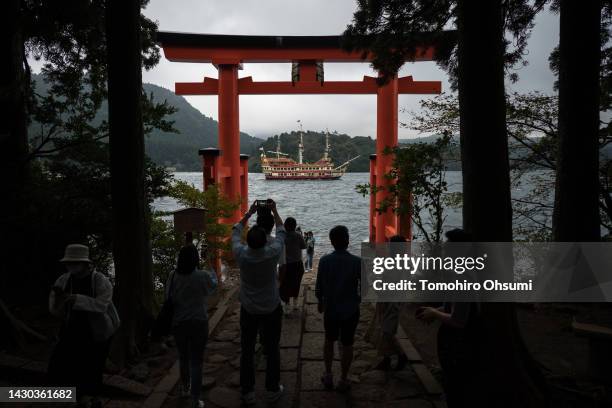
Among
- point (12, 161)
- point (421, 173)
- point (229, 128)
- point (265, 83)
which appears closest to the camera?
point (12, 161)

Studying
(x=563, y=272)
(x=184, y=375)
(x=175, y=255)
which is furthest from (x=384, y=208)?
(x=184, y=375)

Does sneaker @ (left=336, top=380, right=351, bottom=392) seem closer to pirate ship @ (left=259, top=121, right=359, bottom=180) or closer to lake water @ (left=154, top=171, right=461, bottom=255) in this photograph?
lake water @ (left=154, top=171, right=461, bottom=255)

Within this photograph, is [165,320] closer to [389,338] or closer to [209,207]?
[389,338]

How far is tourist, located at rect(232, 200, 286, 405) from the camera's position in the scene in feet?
10.3

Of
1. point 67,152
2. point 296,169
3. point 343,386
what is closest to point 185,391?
point 343,386

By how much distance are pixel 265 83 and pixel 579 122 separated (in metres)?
9.46

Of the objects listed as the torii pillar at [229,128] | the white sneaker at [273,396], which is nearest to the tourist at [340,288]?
the white sneaker at [273,396]

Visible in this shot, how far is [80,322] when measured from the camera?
116 inches

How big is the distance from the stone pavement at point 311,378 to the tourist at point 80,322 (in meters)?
0.79

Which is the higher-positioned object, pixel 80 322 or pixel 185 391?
pixel 80 322

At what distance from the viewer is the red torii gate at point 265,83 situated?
1141 centimetres

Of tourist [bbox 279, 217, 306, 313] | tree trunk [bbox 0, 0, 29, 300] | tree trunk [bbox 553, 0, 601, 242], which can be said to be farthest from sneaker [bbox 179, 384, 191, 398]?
tree trunk [bbox 553, 0, 601, 242]

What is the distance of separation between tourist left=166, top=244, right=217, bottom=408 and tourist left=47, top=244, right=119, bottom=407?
0.49m

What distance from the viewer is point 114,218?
15.1 feet
